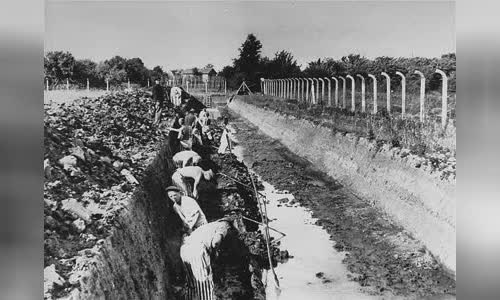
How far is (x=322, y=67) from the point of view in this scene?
7.05m

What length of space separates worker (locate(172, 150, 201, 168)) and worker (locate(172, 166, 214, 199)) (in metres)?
0.10

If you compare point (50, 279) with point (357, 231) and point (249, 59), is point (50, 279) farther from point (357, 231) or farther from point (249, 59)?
point (357, 231)

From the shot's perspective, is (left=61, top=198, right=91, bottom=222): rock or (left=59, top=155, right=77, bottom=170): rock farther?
(left=59, top=155, right=77, bottom=170): rock

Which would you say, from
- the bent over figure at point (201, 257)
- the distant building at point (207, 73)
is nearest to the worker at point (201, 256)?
the bent over figure at point (201, 257)

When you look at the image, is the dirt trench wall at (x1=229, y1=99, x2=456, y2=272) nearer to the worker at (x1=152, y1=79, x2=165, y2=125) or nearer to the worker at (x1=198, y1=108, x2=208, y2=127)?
the worker at (x1=198, y1=108, x2=208, y2=127)

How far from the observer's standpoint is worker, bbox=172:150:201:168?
5.52 metres

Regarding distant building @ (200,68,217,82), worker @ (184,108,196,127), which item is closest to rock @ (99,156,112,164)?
worker @ (184,108,196,127)

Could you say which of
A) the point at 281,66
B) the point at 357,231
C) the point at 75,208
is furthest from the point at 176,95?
the point at 357,231

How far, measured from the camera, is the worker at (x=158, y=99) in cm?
A: 594

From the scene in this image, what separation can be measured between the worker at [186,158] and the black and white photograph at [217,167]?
0.06 feet

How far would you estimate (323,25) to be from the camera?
5.31 m
